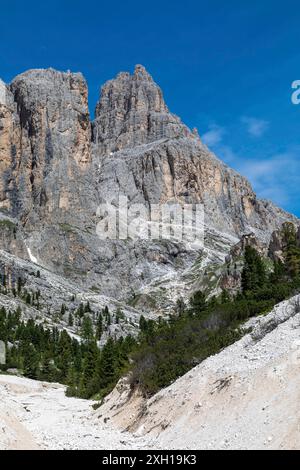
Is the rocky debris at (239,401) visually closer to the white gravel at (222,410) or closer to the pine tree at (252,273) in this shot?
the white gravel at (222,410)

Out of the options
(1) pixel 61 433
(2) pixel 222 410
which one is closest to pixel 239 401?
(2) pixel 222 410

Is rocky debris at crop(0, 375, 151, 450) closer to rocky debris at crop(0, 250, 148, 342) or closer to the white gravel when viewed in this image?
the white gravel

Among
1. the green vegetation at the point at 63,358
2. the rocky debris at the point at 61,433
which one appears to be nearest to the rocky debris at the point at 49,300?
the green vegetation at the point at 63,358

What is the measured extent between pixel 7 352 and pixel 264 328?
7791cm

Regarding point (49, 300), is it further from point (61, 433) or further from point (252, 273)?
point (61, 433)

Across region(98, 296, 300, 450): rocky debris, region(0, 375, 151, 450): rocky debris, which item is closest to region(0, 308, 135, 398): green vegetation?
region(0, 375, 151, 450): rocky debris

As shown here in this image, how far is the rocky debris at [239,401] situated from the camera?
16.5 m

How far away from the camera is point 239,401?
19438 mm

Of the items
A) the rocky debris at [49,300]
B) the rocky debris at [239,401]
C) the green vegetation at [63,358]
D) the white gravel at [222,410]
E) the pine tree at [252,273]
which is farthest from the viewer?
the rocky debris at [49,300]

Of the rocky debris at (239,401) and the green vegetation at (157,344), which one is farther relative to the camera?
the green vegetation at (157,344)

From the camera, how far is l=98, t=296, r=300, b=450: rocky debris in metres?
16.5

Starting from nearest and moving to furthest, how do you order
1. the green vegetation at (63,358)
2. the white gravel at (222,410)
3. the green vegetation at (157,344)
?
the white gravel at (222,410) < the green vegetation at (157,344) < the green vegetation at (63,358)

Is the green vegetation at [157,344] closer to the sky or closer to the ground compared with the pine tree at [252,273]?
closer to the ground
